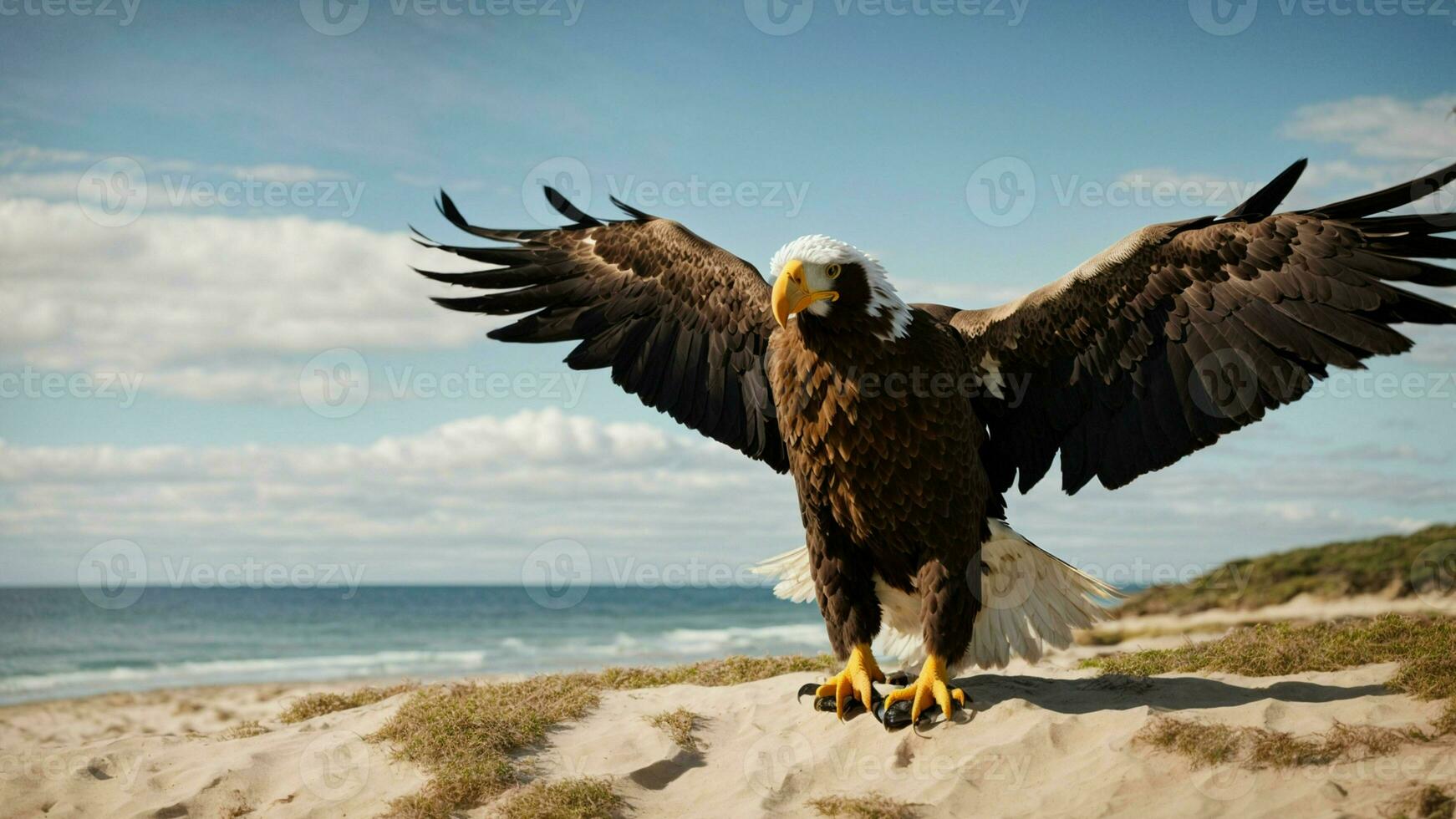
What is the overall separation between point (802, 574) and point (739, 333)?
1641mm

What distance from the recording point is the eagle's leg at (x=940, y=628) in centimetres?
534

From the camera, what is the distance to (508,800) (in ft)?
16.4

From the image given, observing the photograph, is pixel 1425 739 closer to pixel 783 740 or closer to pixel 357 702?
pixel 783 740

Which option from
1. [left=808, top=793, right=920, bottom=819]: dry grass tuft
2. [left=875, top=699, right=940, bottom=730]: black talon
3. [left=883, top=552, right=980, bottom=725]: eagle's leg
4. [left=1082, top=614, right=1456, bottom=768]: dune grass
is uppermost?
[left=883, top=552, right=980, bottom=725]: eagle's leg

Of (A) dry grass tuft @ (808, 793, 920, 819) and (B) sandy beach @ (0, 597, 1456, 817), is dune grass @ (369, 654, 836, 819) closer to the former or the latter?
(B) sandy beach @ (0, 597, 1456, 817)

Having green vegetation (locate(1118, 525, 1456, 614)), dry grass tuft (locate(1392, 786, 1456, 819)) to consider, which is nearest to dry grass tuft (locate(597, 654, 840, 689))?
dry grass tuft (locate(1392, 786, 1456, 819))

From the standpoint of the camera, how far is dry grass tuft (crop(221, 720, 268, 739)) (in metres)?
6.64

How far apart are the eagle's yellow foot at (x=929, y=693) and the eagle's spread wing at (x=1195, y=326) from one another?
1354 mm

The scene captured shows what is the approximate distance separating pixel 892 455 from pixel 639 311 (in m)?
1.92

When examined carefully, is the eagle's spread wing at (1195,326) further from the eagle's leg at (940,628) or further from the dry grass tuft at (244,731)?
the dry grass tuft at (244,731)

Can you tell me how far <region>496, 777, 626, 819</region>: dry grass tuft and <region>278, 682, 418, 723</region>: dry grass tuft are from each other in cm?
270

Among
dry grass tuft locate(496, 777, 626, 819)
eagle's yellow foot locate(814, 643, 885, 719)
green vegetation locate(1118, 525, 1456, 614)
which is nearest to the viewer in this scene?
dry grass tuft locate(496, 777, 626, 819)

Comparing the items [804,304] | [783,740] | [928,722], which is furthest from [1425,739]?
[804,304]

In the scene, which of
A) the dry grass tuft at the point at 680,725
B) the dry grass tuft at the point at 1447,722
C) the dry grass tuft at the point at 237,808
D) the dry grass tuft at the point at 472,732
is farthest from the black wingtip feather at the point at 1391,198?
the dry grass tuft at the point at 237,808
